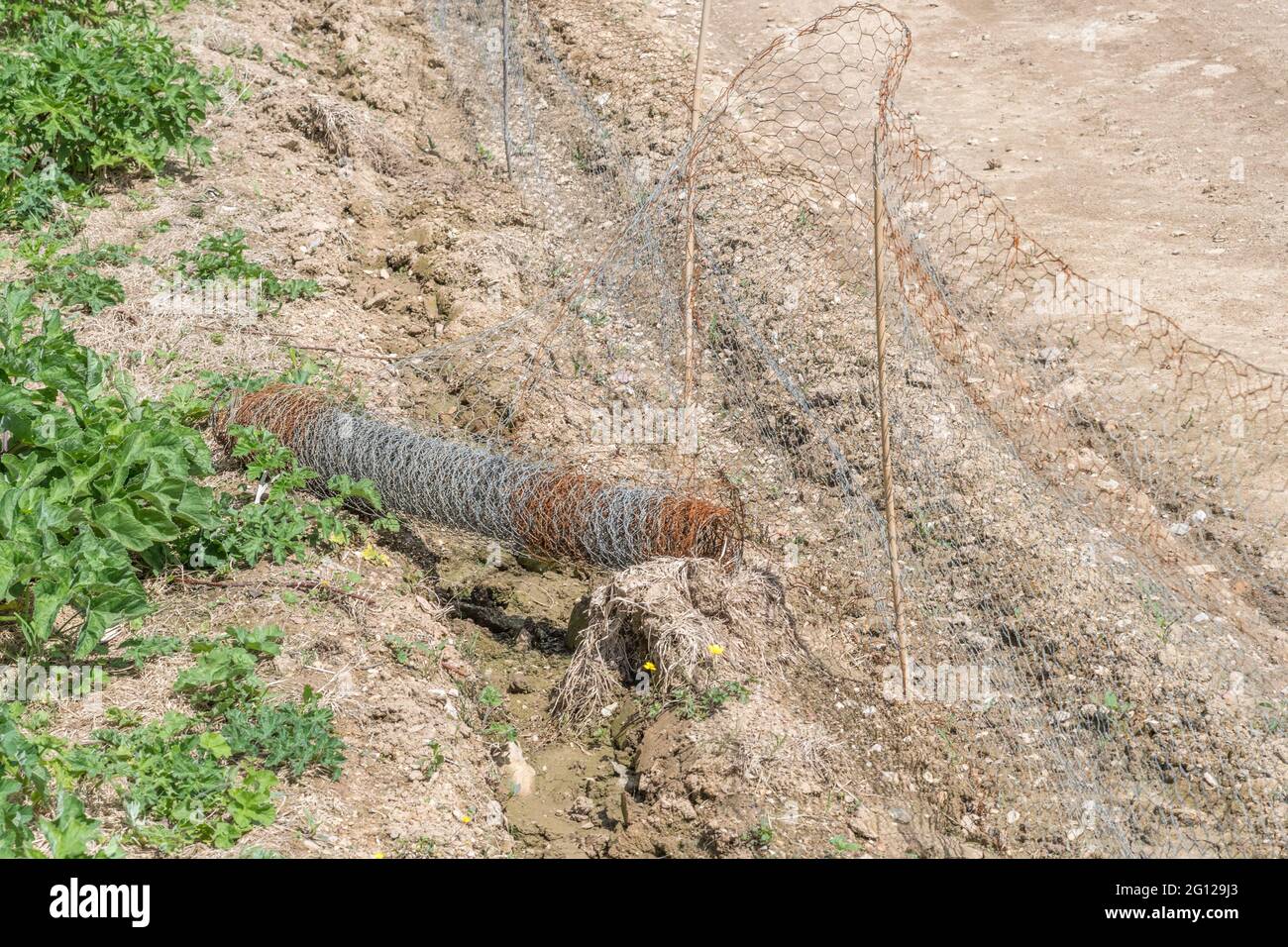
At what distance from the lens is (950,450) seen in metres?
4.99

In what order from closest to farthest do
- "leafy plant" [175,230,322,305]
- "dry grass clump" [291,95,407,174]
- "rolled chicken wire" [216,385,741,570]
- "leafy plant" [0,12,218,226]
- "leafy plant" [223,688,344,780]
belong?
1. "leafy plant" [223,688,344,780]
2. "rolled chicken wire" [216,385,741,570]
3. "leafy plant" [175,230,322,305]
4. "leafy plant" [0,12,218,226]
5. "dry grass clump" [291,95,407,174]

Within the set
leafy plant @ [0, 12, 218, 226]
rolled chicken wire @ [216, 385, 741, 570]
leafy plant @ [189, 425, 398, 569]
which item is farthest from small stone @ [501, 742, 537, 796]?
leafy plant @ [0, 12, 218, 226]

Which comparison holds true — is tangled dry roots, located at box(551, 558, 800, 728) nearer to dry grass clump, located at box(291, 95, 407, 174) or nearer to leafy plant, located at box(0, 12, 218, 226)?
leafy plant, located at box(0, 12, 218, 226)

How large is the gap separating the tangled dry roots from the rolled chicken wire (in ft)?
0.45

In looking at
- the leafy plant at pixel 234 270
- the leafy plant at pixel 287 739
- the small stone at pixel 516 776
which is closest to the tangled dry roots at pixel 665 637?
the small stone at pixel 516 776

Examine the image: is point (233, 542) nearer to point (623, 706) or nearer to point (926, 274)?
point (623, 706)

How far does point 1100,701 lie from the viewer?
401 centimetres

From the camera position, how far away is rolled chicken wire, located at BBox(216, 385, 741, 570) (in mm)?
4258

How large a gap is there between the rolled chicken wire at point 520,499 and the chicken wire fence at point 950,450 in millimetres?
468

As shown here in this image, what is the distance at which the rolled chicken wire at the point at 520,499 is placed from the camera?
4.26 m

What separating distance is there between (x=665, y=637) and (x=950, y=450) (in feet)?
5.89

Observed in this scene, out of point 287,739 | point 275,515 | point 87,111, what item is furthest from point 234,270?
point 287,739

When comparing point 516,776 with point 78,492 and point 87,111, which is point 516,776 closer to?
point 78,492

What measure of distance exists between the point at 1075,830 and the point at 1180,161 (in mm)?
5351
